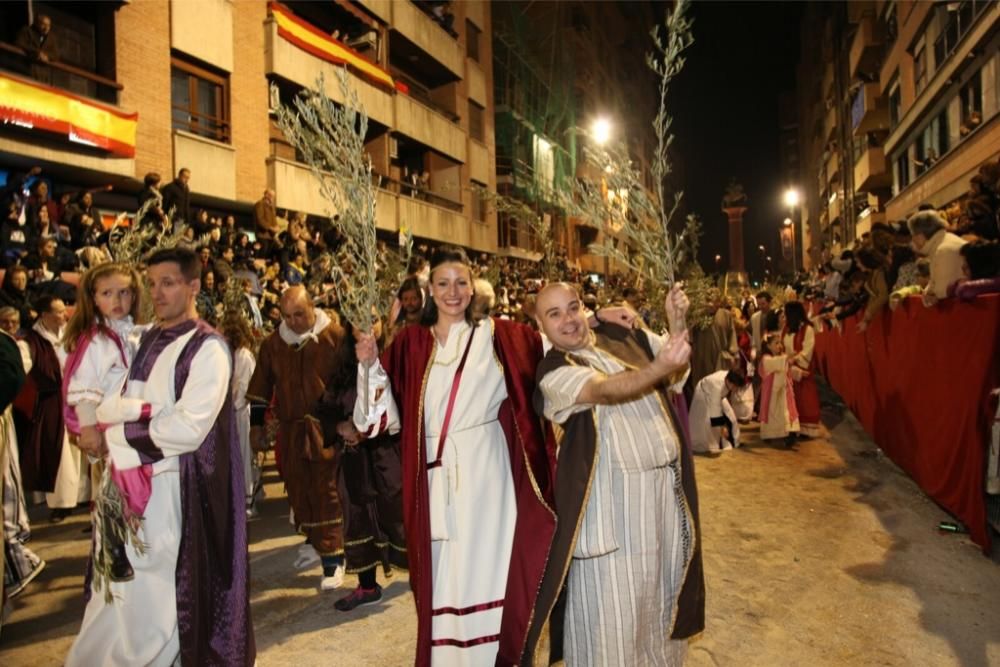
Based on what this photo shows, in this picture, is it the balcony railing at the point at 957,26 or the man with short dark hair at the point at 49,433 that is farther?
the balcony railing at the point at 957,26

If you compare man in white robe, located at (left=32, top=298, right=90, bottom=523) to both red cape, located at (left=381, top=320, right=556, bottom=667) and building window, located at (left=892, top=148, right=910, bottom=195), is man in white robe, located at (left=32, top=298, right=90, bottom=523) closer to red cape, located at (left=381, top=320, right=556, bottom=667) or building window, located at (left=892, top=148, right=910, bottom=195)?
red cape, located at (left=381, top=320, right=556, bottom=667)

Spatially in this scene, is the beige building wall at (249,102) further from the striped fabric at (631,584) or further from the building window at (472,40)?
the striped fabric at (631,584)

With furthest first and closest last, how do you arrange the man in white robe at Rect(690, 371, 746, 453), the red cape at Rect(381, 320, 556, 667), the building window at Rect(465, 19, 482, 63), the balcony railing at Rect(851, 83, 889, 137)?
1. the balcony railing at Rect(851, 83, 889, 137)
2. the building window at Rect(465, 19, 482, 63)
3. the man in white robe at Rect(690, 371, 746, 453)
4. the red cape at Rect(381, 320, 556, 667)

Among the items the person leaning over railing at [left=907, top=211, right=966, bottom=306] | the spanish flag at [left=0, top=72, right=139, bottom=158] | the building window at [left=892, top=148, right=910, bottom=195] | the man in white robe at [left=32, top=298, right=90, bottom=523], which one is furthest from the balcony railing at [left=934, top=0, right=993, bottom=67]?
the man in white robe at [left=32, top=298, right=90, bottom=523]

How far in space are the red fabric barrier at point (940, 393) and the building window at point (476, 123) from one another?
22088 mm

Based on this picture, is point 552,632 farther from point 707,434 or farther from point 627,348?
point 707,434

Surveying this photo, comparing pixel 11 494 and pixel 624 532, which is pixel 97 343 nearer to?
pixel 11 494

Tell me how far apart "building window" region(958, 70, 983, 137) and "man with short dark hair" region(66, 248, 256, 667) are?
A: 18.8 meters

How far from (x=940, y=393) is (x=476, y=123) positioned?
25.0m

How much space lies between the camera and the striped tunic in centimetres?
263

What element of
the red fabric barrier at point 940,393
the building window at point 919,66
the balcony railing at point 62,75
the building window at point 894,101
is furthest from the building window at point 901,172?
the balcony railing at point 62,75

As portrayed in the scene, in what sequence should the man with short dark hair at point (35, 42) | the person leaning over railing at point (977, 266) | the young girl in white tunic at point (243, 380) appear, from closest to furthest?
the person leaning over railing at point (977, 266), the young girl in white tunic at point (243, 380), the man with short dark hair at point (35, 42)

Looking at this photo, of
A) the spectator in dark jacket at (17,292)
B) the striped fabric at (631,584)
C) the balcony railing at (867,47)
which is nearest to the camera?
the striped fabric at (631,584)

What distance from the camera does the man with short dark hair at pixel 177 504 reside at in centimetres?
289
